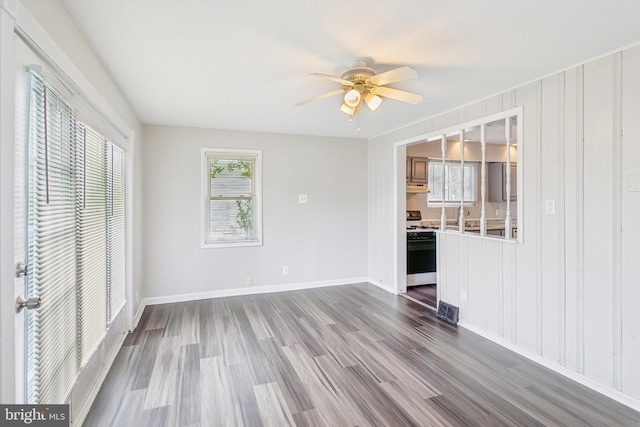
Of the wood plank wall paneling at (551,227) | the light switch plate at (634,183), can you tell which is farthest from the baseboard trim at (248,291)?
the light switch plate at (634,183)

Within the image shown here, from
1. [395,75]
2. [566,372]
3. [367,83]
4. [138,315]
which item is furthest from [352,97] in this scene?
[138,315]

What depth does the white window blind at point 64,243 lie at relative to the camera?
4.69 feet

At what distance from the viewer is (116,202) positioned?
2.94 meters

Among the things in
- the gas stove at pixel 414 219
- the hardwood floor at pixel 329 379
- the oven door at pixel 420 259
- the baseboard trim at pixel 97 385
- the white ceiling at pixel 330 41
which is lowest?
the hardwood floor at pixel 329 379

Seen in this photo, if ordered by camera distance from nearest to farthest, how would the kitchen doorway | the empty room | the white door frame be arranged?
the white door frame, the empty room, the kitchen doorway

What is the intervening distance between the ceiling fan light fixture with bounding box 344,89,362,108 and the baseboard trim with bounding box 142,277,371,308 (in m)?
3.17

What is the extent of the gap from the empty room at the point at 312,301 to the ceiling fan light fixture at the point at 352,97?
0.05ft

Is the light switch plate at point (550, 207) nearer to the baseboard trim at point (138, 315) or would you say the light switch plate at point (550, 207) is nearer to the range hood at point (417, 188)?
the range hood at point (417, 188)

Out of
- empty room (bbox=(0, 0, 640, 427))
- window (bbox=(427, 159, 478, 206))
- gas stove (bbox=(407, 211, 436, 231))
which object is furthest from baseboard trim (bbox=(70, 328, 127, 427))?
window (bbox=(427, 159, 478, 206))

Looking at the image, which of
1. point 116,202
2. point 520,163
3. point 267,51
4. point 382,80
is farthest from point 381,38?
point 116,202

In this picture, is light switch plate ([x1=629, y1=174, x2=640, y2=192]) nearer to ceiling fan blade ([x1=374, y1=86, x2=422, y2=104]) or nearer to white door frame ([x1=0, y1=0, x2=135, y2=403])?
ceiling fan blade ([x1=374, y1=86, x2=422, y2=104])

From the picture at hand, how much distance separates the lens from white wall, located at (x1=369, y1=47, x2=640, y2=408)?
2152 mm

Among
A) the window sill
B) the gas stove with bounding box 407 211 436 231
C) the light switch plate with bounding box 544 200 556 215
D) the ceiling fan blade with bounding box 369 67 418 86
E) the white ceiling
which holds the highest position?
the white ceiling

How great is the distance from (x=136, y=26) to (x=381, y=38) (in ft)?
4.89
